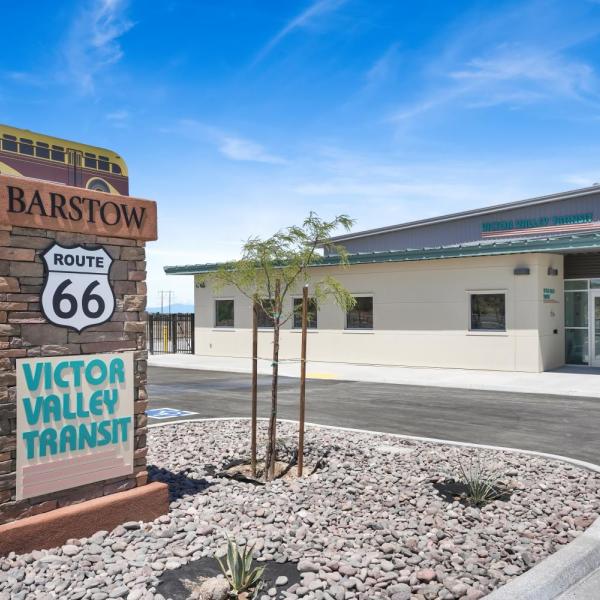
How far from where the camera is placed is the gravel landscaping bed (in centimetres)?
483

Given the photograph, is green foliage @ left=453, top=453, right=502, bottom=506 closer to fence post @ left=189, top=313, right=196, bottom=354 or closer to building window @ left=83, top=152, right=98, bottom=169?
building window @ left=83, top=152, right=98, bottom=169

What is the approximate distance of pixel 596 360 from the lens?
70.4ft

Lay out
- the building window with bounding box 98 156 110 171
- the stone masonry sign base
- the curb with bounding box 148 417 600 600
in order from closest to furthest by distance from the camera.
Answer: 1. the curb with bounding box 148 417 600 600
2. the stone masonry sign base
3. the building window with bounding box 98 156 110 171

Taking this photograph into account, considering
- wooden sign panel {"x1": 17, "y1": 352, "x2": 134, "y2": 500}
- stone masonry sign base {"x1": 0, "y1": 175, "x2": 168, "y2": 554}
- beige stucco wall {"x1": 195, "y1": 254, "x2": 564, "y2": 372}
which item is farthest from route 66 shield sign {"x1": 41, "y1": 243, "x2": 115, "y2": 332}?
beige stucco wall {"x1": 195, "y1": 254, "x2": 564, "y2": 372}

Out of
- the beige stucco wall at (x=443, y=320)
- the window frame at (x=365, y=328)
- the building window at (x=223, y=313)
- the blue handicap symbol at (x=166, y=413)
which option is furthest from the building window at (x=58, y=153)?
the building window at (x=223, y=313)

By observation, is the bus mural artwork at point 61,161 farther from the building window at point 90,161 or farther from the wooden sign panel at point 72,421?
the wooden sign panel at point 72,421

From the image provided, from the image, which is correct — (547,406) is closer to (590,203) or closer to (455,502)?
(455,502)

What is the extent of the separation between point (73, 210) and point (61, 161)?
23.6 inches

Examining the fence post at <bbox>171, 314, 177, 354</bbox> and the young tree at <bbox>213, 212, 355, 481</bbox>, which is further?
the fence post at <bbox>171, 314, 177, 354</bbox>

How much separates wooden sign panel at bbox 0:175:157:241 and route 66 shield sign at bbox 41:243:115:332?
0.23 metres

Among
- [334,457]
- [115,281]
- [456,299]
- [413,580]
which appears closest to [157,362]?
[456,299]

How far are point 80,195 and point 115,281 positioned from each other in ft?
2.91

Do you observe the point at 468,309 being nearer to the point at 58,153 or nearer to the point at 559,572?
the point at 559,572

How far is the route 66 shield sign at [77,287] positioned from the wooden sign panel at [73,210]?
23cm
